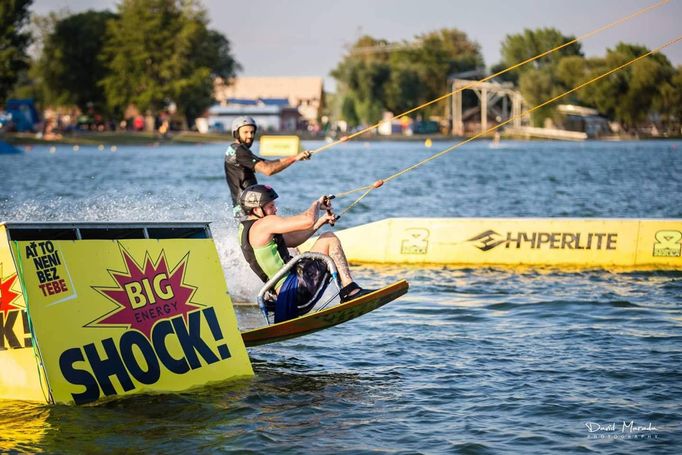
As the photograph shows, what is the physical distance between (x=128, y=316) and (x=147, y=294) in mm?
288

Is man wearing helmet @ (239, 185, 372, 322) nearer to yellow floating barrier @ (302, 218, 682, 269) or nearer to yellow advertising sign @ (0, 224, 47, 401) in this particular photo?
yellow advertising sign @ (0, 224, 47, 401)

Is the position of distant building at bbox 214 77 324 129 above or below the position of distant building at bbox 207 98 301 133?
above

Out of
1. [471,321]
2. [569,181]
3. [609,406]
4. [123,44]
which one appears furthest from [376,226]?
[123,44]

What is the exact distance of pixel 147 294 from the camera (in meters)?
9.49

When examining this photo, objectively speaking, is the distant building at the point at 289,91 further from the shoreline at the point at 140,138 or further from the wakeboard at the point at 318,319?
the wakeboard at the point at 318,319

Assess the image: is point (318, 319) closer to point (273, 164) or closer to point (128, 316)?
point (128, 316)

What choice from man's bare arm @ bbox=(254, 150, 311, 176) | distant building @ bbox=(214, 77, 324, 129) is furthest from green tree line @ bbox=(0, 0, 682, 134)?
man's bare arm @ bbox=(254, 150, 311, 176)

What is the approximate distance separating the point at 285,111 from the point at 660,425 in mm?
152580

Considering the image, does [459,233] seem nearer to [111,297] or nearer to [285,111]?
[111,297]

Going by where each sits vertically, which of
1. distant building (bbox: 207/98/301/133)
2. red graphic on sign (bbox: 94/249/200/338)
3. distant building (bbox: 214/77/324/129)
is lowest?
red graphic on sign (bbox: 94/249/200/338)

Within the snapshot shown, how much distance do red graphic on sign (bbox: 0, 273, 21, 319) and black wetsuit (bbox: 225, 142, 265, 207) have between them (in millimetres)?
4395

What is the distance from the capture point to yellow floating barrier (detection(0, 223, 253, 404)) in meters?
8.73

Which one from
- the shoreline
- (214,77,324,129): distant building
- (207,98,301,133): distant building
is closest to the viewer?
the shoreline

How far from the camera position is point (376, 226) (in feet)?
63.8
